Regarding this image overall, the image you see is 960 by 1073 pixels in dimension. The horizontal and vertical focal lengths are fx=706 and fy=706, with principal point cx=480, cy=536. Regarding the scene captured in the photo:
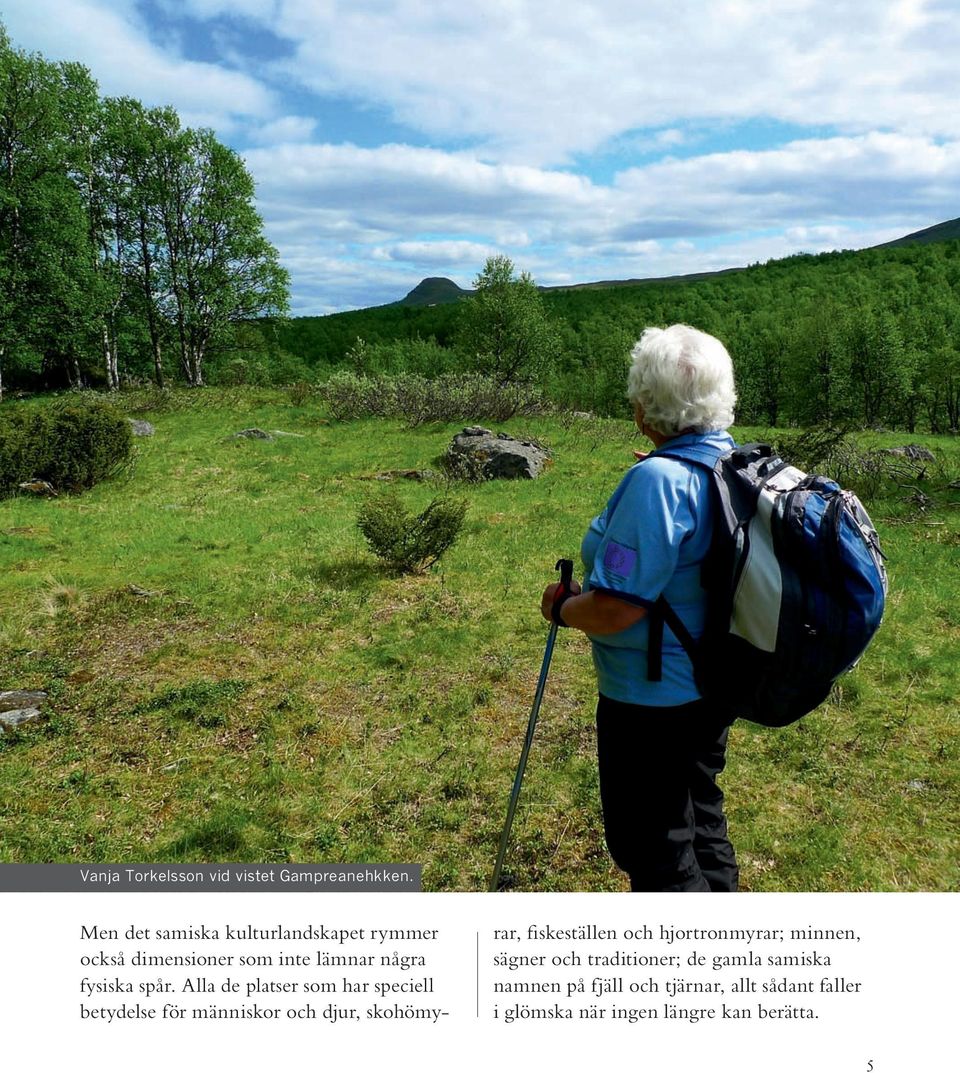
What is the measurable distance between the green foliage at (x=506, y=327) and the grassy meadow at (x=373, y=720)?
39.3 m

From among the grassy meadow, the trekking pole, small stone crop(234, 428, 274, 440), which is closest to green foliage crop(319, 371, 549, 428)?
small stone crop(234, 428, 274, 440)

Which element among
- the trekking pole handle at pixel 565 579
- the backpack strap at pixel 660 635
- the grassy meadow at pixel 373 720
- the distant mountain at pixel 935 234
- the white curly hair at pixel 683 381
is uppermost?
the distant mountain at pixel 935 234

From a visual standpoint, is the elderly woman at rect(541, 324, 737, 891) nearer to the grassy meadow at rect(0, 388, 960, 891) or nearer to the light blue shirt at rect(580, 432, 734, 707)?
the light blue shirt at rect(580, 432, 734, 707)

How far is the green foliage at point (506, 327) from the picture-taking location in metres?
48.8

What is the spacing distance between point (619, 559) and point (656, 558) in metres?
0.14

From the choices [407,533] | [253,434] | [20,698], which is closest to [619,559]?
[20,698]

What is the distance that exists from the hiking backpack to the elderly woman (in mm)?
64

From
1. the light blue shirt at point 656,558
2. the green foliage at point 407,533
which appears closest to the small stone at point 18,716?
the green foliage at point 407,533

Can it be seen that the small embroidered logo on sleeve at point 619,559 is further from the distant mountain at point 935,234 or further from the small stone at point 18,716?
the distant mountain at point 935,234

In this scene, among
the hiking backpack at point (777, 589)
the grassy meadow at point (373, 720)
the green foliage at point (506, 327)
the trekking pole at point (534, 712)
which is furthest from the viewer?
the green foliage at point (506, 327)

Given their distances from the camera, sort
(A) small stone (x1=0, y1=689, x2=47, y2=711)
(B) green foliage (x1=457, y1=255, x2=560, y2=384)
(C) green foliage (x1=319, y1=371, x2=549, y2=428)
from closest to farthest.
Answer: (A) small stone (x1=0, y1=689, x2=47, y2=711), (C) green foliage (x1=319, y1=371, x2=549, y2=428), (B) green foliage (x1=457, y1=255, x2=560, y2=384)

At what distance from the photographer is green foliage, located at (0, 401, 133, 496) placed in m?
14.0

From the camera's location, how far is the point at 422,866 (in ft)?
14.8

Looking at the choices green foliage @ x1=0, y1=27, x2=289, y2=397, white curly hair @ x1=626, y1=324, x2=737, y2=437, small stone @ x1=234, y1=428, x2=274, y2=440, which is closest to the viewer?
white curly hair @ x1=626, y1=324, x2=737, y2=437
